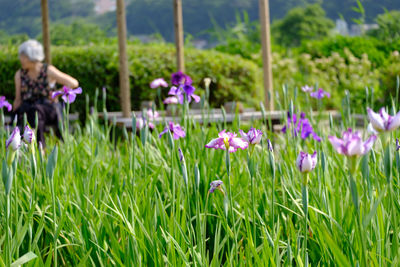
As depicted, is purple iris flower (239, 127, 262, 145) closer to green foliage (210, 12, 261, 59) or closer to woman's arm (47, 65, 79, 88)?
woman's arm (47, 65, 79, 88)

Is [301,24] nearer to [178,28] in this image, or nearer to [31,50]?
[178,28]

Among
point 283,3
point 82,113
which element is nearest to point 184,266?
point 82,113

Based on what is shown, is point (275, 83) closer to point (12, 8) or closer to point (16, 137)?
point (16, 137)

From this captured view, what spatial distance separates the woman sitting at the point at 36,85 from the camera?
4.38 metres

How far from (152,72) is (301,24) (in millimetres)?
29279

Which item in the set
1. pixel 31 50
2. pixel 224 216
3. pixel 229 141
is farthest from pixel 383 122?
pixel 31 50

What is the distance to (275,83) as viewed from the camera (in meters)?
7.66

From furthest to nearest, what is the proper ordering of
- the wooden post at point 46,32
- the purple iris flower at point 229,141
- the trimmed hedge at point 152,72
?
the trimmed hedge at point 152,72 < the wooden post at point 46,32 < the purple iris flower at point 229,141

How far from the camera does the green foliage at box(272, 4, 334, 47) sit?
106ft

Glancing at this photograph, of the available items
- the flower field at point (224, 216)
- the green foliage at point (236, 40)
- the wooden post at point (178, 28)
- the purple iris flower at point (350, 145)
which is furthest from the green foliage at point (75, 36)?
the purple iris flower at point (350, 145)

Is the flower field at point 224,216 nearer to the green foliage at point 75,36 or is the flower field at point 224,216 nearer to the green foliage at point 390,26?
the green foliage at point 390,26

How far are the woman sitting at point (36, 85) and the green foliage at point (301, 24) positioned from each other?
→ 2637 cm

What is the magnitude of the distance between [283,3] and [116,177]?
62403mm

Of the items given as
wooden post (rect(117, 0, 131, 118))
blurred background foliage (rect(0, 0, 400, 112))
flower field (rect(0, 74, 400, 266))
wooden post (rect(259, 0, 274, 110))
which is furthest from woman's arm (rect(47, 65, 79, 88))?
flower field (rect(0, 74, 400, 266))
